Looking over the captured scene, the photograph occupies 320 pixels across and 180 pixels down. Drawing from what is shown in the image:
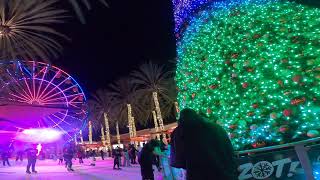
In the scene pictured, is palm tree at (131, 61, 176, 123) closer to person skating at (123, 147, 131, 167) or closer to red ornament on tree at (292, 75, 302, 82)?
person skating at (123, 147, 131, 167)

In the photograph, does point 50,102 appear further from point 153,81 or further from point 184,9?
point 184,9

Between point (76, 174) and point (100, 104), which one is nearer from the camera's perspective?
point (76, 174)

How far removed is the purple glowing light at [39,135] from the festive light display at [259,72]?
35591 mm

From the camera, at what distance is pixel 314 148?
534cm

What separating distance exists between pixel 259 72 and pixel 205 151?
506 centimetres

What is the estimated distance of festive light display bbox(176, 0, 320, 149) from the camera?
26.0ft

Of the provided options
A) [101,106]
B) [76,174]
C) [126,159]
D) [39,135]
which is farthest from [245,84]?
[101,106]

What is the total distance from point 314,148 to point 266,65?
11.2 feet

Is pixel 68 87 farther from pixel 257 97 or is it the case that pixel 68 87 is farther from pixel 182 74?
pixel 257 97

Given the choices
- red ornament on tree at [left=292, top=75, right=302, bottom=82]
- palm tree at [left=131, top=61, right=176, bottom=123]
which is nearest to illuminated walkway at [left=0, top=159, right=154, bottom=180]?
red ornament on tree at [left=292, top=75, right=302, bottom=82]

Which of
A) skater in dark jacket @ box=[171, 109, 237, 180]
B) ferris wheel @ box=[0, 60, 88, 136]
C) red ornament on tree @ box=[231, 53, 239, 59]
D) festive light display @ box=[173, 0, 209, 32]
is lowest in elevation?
skater in dark jacket @ box=[171, 109, 237, 180]

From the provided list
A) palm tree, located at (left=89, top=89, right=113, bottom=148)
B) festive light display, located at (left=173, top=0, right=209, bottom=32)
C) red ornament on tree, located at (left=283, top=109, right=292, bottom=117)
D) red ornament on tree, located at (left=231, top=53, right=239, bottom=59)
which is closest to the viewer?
red ornament on tree, located at (left=283, top=109, right=292, bottom=117)

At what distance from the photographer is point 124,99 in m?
53.5

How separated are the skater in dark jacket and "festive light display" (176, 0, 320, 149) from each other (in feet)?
14.1
